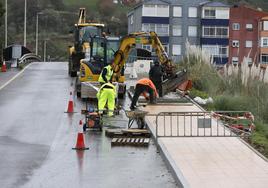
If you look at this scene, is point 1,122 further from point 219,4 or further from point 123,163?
point 219,4

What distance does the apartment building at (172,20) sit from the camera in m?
91.2

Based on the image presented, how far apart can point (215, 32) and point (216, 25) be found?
0.96 m

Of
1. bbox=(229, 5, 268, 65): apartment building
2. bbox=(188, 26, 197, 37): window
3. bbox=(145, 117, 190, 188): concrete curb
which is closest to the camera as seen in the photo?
bbox=(145, 117, 190, 188): concrete curb

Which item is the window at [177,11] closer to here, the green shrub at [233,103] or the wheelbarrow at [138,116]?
the green shrub at [233,103]

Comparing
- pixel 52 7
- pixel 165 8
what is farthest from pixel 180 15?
pixel 52 7

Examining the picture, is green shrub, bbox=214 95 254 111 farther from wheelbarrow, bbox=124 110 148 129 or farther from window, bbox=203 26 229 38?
window, bbox=203 26 229 38

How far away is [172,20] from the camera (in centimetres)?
9256

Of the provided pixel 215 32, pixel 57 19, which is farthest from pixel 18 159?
pixel 57 19

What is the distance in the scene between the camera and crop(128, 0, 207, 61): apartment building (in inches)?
3590

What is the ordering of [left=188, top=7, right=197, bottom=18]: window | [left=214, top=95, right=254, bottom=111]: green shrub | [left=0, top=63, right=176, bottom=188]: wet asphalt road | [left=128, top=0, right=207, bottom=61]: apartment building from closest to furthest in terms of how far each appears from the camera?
1. [left=0, top=63, right=176, bottom=188]: wet asphalt road
2. [left=214, top=95, right=254, bottom=111]: green shrub
3. [left=128, top=0, right=207, bottom=61]: apartment building
4. [left=188, top=7, right=197, bottom=18]: window

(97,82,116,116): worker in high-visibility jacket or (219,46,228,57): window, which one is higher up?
(219,46,228,57): window

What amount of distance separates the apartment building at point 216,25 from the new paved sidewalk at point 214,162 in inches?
2978

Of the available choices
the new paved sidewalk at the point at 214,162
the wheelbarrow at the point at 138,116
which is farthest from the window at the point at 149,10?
the new paved sidewalk at the point at 214,162

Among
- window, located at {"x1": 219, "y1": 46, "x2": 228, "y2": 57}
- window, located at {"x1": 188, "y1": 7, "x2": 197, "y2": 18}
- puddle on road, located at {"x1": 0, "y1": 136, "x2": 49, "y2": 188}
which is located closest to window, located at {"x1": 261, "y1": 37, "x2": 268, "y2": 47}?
window, located at {"x1": 219, "y1": 46, "x2": 228, "y2": 57}
